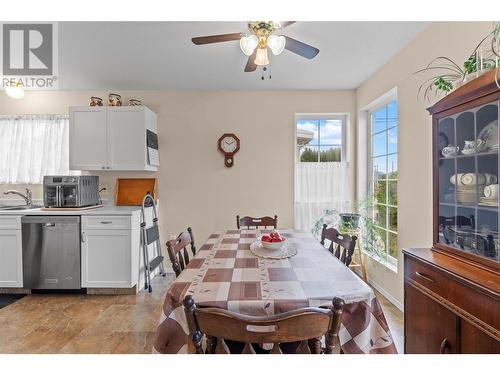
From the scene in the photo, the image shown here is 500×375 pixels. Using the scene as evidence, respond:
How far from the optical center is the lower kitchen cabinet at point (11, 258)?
3139 mm

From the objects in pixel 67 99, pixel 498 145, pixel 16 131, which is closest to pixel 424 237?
pixel 498 145

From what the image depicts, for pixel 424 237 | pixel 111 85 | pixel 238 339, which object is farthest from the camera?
pixel 111 85

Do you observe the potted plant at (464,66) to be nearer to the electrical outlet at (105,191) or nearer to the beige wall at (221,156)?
the beige wall at (221,156)

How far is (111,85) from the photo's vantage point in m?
3.60

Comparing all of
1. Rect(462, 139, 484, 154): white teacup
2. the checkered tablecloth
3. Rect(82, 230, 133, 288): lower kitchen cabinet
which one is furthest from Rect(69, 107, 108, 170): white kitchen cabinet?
Rect(462, 139, 484, 154): white teacup

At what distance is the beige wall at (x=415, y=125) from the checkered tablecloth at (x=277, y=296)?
1.29 metres

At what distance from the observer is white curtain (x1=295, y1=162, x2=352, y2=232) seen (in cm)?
388

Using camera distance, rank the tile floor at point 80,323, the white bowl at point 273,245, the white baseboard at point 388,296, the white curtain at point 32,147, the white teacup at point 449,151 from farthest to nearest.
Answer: the white curtain at point 32,147
the white baseboard at point 388,296
the tile floor at point 80,323
the white bowl at point 273,245
the white teacup at point 449,151

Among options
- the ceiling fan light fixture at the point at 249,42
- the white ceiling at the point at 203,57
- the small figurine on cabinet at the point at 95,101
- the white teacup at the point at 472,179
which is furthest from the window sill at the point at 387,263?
the small figurine on cabinet at the point at 95,101

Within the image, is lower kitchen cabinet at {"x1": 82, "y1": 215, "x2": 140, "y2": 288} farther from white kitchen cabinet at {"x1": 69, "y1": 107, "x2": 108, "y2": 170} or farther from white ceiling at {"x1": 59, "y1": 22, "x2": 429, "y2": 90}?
white ceiling at {"x1": 59, "y1": 22, "x2": 429, "y2": 90}

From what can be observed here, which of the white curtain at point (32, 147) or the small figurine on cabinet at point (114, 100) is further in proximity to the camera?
the white curtain at point (32, 147)

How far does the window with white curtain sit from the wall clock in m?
0.85
